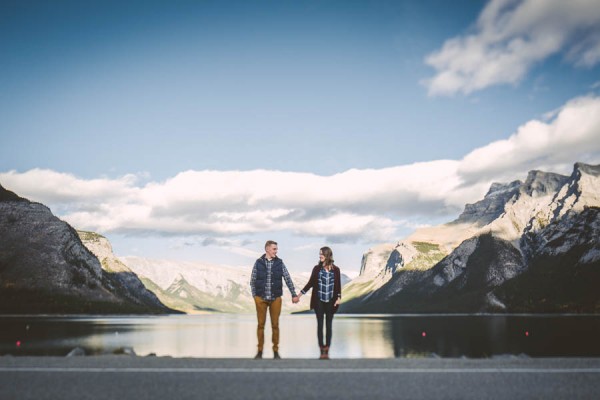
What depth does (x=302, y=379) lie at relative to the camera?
12469mm

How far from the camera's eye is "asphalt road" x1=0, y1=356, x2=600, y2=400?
1080 cm

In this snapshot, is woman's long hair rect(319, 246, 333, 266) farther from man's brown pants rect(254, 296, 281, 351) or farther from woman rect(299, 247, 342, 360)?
man's brown pants rect(254, 296, 281, 351)

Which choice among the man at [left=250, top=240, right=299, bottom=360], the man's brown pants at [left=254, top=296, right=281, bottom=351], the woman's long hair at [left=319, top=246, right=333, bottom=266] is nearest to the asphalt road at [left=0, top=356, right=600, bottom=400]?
the man's brown pants at [left=254, top=296, right=281, bottom=351]

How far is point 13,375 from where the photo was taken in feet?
43.0

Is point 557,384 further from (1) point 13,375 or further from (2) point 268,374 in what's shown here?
(1) point 13,375

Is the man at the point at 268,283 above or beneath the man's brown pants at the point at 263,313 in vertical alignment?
above

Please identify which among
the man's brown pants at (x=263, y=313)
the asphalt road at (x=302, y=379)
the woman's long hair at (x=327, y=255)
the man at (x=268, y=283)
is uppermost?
the woman's long hair at (x=327, y=255)

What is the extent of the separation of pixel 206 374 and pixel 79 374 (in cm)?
319

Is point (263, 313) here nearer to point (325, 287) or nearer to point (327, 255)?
point (325, 287)

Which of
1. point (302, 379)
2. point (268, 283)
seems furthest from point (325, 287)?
point (302, 379)

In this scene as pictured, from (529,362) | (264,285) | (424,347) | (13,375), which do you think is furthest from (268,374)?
(424,347)

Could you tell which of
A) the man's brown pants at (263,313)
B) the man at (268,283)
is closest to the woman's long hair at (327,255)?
the man at (268,283)

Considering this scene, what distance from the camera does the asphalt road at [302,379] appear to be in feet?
35.4

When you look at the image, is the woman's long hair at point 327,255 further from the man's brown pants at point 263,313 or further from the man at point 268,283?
the man's brown pants at point 263,313
